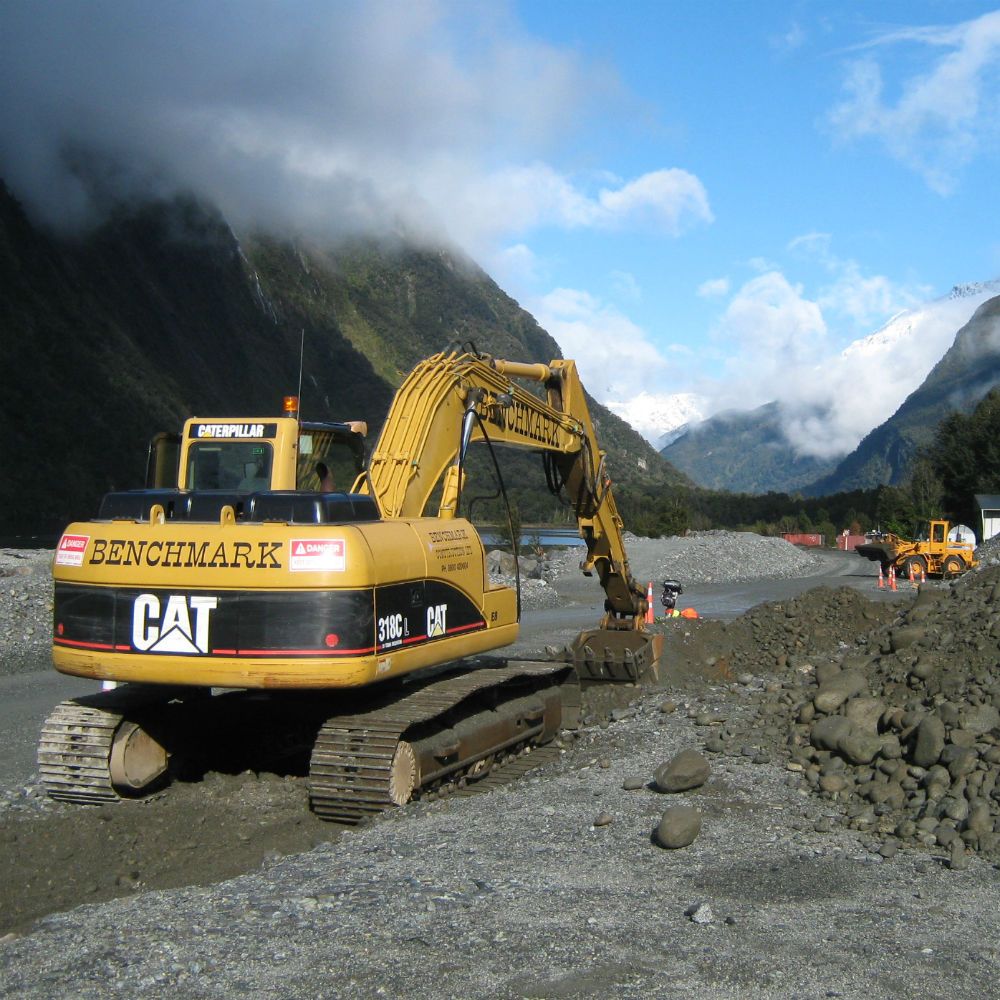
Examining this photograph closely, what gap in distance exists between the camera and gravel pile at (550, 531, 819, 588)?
40094mm

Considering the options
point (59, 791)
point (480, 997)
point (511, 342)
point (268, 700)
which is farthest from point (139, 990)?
point (511, 342)

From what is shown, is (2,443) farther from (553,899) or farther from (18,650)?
(553,899)

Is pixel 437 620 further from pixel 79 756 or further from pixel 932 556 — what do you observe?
pixel 932 556

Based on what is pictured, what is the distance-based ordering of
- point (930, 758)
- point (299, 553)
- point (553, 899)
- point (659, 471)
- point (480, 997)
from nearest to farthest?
point (480, 997) → point (553, 899) → point (299, 553) → point (930, 758) → point (659, 471)

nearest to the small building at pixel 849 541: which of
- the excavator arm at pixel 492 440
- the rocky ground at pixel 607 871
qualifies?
the excavator arm at pixel 492 440

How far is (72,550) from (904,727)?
6.63m

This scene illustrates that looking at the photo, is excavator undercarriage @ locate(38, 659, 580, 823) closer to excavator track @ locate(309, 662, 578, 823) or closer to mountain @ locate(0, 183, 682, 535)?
excavator track @ locate(309, 662, 578, 823)

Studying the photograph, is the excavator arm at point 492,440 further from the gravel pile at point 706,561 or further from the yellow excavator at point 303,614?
the gravel pile at point 706,561

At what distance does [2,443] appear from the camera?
1852 inches

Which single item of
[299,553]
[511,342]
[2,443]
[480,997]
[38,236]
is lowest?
[480,997]

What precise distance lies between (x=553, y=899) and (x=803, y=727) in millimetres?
4755

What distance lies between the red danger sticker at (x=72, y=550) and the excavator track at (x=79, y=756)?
124 centimetres

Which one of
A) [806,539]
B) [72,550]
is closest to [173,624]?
[72,550]

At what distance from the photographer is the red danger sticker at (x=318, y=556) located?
8062 mm
